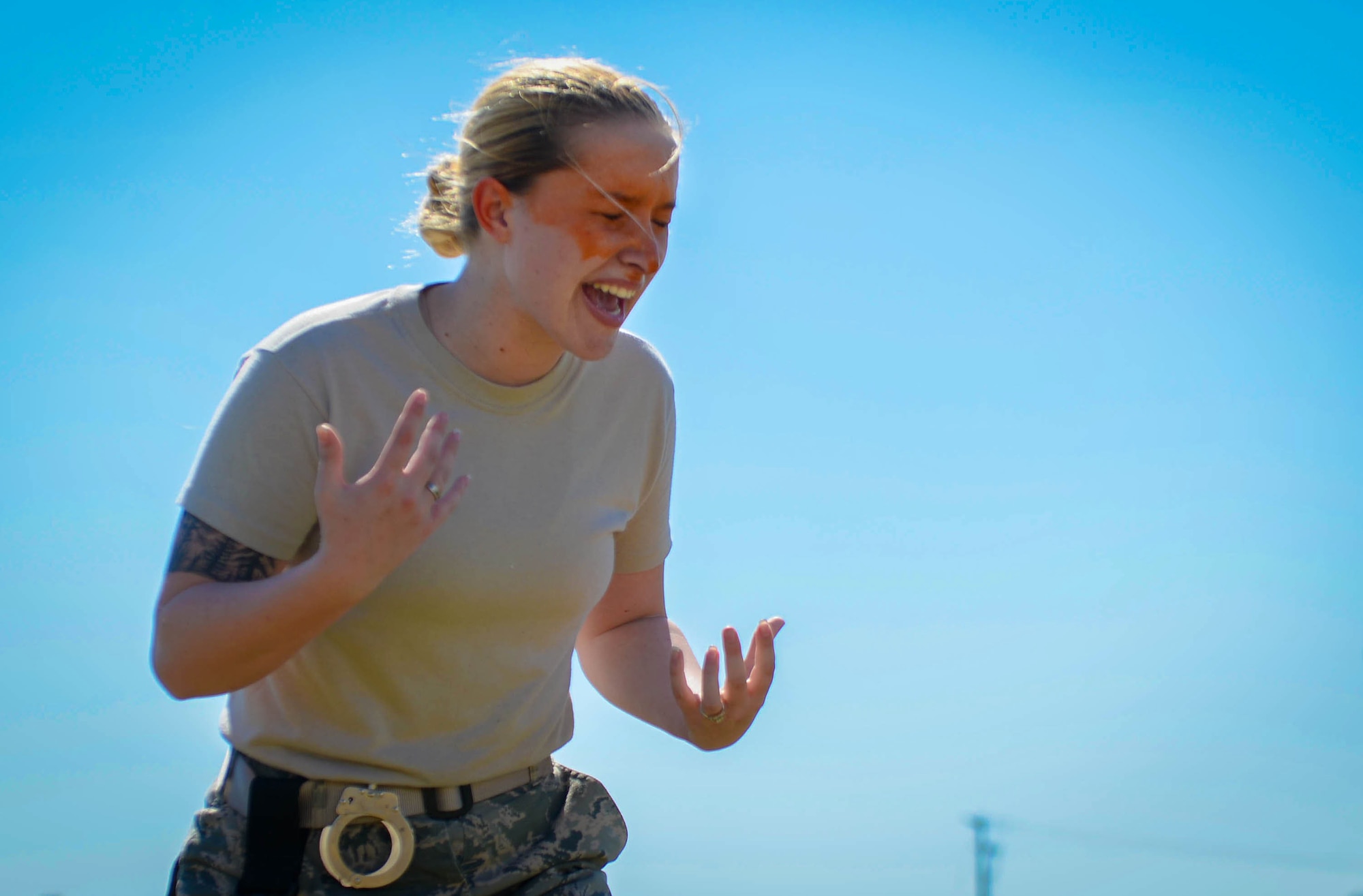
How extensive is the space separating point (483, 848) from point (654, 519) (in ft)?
3.35

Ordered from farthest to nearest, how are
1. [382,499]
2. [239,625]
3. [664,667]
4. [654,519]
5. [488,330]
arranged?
[654,519] < [664,667] < [488,330] < [239,625] < [382,499]

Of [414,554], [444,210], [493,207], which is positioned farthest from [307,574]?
[444,210]

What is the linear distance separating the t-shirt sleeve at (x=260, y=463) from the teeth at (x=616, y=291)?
0.70 meters

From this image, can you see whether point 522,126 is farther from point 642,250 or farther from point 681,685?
point 681,685

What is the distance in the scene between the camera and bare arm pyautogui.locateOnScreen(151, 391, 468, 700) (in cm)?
208

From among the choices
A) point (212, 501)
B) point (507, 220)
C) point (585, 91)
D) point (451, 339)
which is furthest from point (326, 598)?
point (585, 91)

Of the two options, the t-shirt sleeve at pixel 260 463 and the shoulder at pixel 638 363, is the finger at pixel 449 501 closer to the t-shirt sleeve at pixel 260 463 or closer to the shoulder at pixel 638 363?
the t-shirt sleeve at pixel 260 463

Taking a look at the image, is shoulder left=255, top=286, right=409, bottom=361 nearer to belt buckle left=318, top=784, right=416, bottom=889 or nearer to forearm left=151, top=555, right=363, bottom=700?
forearm left=151, top=555, right=363, bottom=700

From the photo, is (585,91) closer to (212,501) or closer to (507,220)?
(507,220)

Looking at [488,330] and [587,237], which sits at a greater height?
[587,237]

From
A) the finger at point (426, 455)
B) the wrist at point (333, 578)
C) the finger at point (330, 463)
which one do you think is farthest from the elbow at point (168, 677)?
the finger at point (426, 455)

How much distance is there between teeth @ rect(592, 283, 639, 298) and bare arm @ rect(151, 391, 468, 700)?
2.58 feet

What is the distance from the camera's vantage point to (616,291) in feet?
9.22

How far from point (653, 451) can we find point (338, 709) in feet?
3.53
